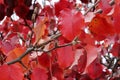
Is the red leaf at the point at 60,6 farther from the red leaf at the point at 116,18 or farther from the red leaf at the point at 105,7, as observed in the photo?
the red leaf at the point at 116,18

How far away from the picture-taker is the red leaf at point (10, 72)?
85 cm

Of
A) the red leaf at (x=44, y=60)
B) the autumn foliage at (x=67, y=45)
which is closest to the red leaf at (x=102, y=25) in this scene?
the autumn foliage at (x=67, y=45)

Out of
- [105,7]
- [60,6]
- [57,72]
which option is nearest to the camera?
[105,7]

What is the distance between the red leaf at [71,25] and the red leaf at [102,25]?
45mm

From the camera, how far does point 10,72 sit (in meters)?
0.86

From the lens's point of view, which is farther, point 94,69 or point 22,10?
point 22,10

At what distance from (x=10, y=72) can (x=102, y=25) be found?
29 cm

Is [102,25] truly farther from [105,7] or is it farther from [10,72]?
[10,72]

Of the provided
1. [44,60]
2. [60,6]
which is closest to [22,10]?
[60,6]

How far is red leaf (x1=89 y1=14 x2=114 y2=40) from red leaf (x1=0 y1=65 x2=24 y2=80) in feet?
0.78

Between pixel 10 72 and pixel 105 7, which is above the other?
pixel 105 7

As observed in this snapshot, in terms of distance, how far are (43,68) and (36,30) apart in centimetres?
16

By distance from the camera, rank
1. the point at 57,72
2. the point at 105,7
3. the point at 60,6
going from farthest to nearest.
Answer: the point at 60,6 < the point at 57,72 < the point at 105,7

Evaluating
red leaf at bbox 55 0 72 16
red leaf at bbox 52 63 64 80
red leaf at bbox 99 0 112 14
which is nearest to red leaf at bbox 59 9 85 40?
red leaf at bbox 99 0 112 14
